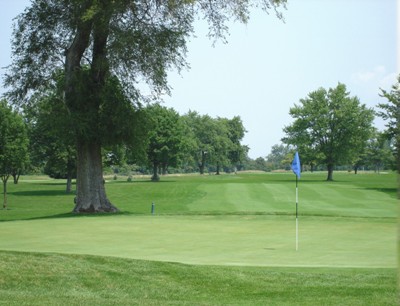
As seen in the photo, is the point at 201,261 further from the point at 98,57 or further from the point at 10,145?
the point at 10,145

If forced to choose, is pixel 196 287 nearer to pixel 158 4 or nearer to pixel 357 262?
pixel 357 262

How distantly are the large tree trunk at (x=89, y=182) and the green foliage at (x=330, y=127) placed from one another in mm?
53367

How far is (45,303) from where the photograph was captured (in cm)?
810

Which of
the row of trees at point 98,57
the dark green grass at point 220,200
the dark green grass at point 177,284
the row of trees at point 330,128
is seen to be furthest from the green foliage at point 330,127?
the dark green grass at point 177,284

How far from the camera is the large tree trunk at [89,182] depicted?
27.7 metres

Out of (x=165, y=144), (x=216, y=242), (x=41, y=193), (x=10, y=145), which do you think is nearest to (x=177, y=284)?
(x=216, y=242)

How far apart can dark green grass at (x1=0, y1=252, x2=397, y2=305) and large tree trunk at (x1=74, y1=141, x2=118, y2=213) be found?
17100mm

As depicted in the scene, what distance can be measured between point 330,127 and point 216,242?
70.8 m

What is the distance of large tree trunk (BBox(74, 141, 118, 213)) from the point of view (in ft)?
90.8

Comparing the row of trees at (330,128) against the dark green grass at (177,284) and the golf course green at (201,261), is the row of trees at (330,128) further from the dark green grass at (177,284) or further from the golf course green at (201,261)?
the dark green grass at (177,284)

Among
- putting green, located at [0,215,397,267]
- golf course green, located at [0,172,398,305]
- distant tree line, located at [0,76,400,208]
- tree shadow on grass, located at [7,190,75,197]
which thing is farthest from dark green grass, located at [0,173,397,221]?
golf course green, located at [0,172,398,305]

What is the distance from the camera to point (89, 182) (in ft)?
91.2

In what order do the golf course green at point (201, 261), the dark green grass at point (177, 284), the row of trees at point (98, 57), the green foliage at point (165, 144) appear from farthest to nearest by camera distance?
1. the green foliage at point (165, 144)
2. the row of trees at point (98, 57)
3. the golf course green at point (201, 261)
4. the dark green grass at point (177, 284)

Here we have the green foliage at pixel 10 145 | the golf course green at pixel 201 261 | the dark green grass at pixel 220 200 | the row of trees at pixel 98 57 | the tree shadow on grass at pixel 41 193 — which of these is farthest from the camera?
the tree shadow on grass at pixel 41 193
